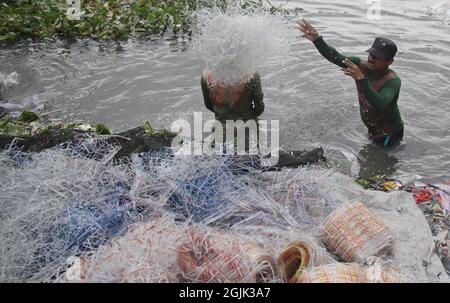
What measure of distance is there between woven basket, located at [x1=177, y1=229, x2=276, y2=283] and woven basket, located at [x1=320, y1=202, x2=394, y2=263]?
0.61 m

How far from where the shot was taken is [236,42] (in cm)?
464

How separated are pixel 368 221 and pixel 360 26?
7358 millimetres

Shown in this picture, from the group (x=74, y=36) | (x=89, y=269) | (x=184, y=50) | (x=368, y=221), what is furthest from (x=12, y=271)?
(x=74, y=36)

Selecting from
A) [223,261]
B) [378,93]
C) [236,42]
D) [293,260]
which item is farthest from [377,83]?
[223,261]

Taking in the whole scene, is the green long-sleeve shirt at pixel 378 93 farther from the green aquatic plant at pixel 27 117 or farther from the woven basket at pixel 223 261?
the green aquatic plant at pixel 27 117

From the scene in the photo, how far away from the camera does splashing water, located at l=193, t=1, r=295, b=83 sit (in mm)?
4645

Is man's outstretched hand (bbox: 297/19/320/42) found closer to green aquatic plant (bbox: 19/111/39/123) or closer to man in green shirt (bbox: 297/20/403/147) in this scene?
man in green shirt (bbox: 297/20/403/147)

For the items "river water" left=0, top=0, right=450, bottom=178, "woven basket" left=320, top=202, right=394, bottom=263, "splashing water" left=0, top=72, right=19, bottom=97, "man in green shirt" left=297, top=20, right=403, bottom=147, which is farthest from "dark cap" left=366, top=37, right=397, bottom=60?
"splashing water" left=0, top=72, right=19, bottom=97

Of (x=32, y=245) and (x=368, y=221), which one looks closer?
(x=32, y=245)

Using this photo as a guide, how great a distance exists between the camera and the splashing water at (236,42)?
4.64 meters

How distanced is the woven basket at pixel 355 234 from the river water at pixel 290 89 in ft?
7.25

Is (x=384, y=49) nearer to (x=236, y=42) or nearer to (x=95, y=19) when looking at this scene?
(x=236, y=42)
